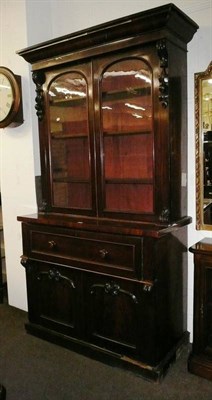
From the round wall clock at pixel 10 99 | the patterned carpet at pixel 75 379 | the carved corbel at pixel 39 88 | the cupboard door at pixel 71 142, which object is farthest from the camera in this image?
the round wall clock at pixel 10 99

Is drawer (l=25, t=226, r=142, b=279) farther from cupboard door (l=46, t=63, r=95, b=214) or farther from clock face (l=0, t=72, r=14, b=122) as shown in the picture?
clock face (l=0, t=72, r=14, b=122)

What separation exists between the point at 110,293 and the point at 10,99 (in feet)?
5.49

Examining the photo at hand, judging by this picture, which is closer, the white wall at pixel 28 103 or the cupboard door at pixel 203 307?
the cupboard door at pixel 203 307

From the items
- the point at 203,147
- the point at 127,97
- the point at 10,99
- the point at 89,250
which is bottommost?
the point at 89,250

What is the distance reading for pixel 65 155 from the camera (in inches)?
95.0

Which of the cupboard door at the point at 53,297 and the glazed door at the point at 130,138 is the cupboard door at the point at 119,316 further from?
the glazed door at the point at 130,138

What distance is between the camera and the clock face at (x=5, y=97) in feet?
8.33

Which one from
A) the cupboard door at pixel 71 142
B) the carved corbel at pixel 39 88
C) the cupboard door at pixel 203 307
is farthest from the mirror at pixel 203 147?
the carved corbel at pixel 39 88

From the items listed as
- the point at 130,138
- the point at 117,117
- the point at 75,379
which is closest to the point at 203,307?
the point at 75,379

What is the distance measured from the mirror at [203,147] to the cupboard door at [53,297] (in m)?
0.95

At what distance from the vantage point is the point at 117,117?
212 cm

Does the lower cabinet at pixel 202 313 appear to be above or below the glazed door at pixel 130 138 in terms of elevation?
below

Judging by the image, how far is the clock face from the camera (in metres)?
2.54

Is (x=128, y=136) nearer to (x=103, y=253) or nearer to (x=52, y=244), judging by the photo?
(x=103, y=253)
